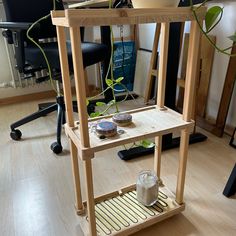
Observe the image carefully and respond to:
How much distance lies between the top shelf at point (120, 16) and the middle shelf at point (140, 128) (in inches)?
12.0

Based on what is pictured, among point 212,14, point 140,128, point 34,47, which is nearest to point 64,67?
point 140,128

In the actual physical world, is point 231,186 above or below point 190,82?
below

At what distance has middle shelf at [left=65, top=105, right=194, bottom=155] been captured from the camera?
0.68m

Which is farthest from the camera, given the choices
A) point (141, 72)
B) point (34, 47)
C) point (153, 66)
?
point (141, 72)

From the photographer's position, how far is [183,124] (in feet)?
2.53

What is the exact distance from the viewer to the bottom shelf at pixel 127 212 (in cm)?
83

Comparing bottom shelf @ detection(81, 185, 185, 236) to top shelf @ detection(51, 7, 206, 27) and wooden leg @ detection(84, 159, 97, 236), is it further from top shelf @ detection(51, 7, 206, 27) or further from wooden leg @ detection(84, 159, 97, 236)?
top shelf @ detection(51, 7, 206, 27)

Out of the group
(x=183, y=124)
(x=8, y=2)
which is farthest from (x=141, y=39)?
(x=183, y=124)

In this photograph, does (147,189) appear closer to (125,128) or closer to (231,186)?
(125,128)

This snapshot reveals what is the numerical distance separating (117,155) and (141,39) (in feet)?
4.11

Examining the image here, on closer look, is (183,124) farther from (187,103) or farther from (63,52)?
(63,52)

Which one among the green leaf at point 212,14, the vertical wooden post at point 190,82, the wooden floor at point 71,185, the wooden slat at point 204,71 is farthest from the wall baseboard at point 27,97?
the green leaf at point 212,14

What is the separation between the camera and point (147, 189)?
2.91ft

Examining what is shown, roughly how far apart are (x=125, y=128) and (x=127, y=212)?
0.33 meters
